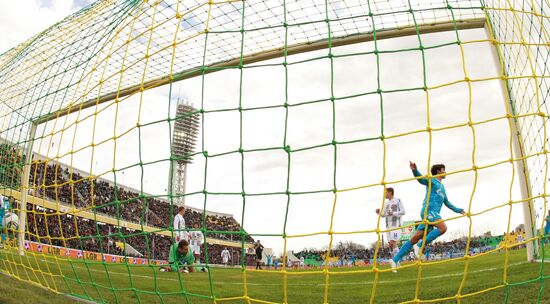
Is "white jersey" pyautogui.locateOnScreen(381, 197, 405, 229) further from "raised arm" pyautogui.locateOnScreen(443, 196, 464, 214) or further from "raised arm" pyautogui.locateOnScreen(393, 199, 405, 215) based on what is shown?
"raised arm" pyautogui.locateOnScreen(443, 196, 464, 214)

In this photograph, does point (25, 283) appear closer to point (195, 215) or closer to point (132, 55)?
point (132, 55)

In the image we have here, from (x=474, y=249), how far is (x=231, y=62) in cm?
2710

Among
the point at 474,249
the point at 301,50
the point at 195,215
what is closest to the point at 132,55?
the point at 301,50

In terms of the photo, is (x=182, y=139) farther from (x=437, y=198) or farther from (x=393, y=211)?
(x=437, y=198)

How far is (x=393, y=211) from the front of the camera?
8727 millimetres

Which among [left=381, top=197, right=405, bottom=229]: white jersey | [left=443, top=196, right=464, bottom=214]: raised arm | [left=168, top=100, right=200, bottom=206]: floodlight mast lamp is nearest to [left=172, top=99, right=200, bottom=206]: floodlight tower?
[left=168, top=100, right=200, bottom=206]: floodlight mast lamp

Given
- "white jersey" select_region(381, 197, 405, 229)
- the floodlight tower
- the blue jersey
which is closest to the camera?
the blue jersey

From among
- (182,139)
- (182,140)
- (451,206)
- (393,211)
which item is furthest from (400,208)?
(182,139)

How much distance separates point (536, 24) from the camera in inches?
165

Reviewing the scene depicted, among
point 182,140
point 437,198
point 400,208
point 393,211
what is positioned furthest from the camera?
point 182,140

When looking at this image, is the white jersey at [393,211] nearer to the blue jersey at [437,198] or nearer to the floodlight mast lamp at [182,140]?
the blue jersey at [437,198]

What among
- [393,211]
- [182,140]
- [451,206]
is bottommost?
[451,206]

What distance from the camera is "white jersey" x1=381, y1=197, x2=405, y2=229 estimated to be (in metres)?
8.72

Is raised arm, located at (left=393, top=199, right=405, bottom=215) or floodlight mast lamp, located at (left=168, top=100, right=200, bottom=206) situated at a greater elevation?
floodlight mast lamp, located at (left=168, top=100, right=200, bottom=206)
